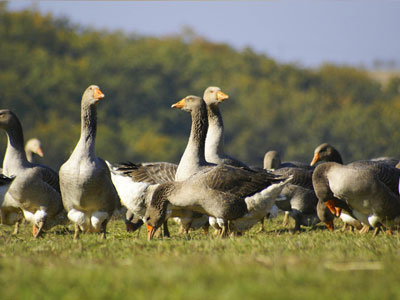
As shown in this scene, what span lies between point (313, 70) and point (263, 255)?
81677mm

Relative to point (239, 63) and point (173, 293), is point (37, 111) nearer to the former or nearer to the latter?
point (239, 63)

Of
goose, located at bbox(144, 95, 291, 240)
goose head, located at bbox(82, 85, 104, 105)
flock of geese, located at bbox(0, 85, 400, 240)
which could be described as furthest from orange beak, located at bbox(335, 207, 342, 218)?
goose head, located at bbox(82, 85, 104, 105)

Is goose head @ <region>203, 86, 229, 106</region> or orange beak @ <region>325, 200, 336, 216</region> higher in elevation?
goose head @ <region>203, 86, 229, 106</region>

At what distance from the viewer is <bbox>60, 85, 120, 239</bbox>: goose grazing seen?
10141 millimetres

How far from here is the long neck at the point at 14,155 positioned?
442 inches

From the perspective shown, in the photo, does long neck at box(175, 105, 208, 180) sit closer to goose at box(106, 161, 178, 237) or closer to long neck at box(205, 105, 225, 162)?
goose at box(106, 161, 178, 237)

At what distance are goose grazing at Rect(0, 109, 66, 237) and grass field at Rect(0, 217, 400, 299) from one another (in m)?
3.71

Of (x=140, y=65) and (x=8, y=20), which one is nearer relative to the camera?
(x=8, y=20)

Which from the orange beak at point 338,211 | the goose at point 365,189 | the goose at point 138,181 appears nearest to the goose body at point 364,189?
the goose at point 365,189

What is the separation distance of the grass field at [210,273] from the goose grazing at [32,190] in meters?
3.71

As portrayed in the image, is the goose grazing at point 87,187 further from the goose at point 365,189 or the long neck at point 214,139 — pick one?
the goose at point 365,189

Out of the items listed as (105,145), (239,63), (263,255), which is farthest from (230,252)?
(239,63)

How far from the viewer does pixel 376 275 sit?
524 cm

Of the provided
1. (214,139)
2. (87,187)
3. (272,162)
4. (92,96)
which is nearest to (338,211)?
(214,139)
